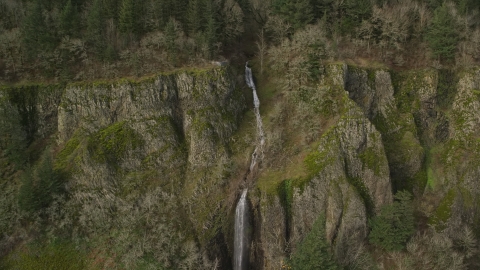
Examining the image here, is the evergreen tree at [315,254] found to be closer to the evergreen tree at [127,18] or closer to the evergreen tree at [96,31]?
the evergreen tree at [96,31]

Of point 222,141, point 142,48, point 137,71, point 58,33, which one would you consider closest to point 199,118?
point 222,141

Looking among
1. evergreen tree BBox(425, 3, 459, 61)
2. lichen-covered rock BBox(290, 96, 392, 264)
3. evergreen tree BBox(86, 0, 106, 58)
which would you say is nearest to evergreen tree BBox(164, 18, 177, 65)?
evergreen tree BBox(86, 0, 106, 58)

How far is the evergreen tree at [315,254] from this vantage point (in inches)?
1097

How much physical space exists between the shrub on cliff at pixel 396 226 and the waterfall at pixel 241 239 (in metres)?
13.0

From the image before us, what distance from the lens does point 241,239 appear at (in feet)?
115

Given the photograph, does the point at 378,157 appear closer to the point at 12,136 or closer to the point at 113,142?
the point at 113,142

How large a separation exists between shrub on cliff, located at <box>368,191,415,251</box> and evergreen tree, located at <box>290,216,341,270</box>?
25.2ft

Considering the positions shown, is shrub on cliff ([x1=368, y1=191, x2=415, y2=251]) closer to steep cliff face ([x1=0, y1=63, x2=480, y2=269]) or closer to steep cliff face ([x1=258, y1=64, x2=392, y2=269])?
steep cliff face ([x1=258, y1=64, x2=392, y2=269])

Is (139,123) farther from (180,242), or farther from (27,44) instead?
(27,44)

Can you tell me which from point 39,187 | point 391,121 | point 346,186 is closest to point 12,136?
point 39,187

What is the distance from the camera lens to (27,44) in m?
42.1

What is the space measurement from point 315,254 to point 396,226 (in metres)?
10.8

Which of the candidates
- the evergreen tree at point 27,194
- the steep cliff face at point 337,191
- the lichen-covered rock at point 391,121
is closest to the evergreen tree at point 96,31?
the evergreen tree at point 27,194

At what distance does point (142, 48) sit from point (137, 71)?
423cm
